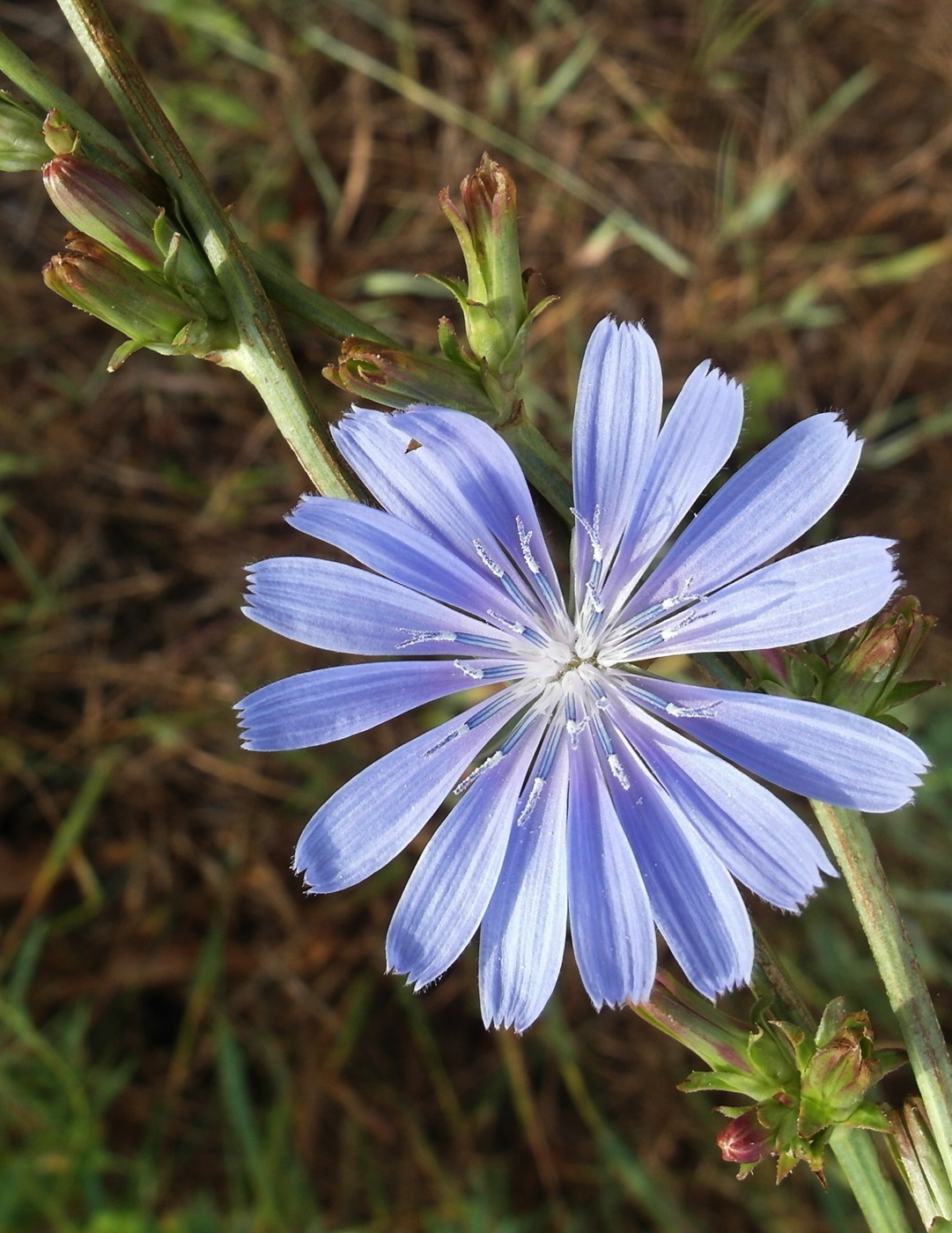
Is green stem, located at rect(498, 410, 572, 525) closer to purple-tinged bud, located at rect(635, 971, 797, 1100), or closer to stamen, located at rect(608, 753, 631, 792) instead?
stamen, located at rect(608, 753, 631, 792)

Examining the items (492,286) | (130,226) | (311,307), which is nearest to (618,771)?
(492,286)

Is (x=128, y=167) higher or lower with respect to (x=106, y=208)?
higher

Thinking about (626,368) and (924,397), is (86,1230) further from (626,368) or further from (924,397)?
(924,397)

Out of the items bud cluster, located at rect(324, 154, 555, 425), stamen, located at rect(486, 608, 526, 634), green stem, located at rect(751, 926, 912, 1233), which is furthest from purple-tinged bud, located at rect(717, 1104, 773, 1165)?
bud cluster, located at rect(324, 154, 555, 425)

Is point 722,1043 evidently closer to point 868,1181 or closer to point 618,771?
point 868,1181

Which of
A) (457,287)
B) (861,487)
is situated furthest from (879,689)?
(861,487)
